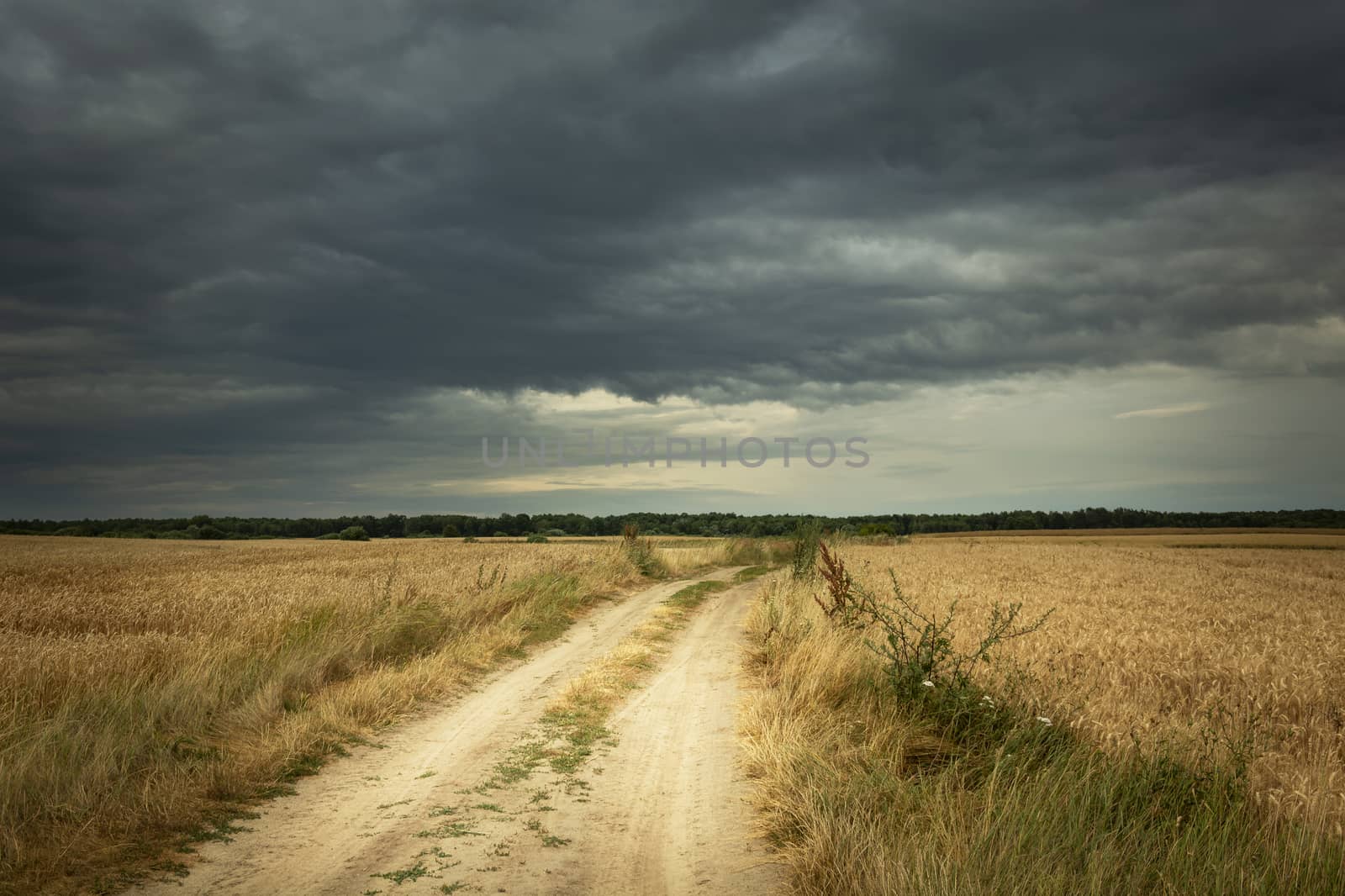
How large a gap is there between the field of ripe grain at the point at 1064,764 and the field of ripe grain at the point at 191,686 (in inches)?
199

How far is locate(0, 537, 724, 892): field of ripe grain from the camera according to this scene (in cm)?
589

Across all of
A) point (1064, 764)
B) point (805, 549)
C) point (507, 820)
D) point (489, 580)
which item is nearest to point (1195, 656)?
point (1064, 764)

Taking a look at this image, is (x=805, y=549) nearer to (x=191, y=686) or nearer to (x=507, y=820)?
(x=191, y=686)

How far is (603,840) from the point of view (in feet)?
19.4

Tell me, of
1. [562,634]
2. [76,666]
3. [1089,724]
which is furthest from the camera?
[562,634]

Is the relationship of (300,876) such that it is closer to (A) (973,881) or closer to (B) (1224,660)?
(A) (973,881)

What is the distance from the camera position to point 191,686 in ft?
29.1

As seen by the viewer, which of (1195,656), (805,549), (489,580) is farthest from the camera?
(805,549)

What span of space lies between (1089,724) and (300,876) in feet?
25.1

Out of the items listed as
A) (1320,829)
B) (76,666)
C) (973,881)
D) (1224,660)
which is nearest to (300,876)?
(973,881)

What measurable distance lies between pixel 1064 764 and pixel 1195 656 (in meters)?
8.38

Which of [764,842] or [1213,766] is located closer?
[764,842]

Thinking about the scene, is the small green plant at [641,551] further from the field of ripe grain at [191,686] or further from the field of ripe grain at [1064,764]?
the field of ripe grain at [1064,764]

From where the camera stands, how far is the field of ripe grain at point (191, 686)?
589 cm
